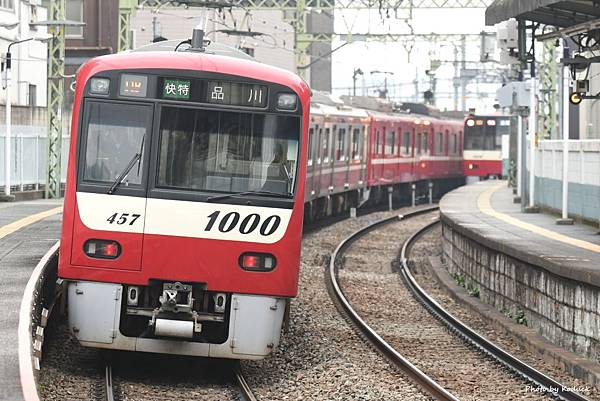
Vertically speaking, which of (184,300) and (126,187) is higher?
(126,187)

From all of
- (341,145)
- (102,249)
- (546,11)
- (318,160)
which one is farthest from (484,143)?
(102,249)

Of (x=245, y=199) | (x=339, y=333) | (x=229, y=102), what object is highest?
(x=229, y=102)

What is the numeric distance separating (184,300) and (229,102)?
170cm

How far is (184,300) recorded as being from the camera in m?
10.9

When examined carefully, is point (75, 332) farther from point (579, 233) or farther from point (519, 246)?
point (579, 233)

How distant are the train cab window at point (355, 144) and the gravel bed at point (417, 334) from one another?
6076 millimetres

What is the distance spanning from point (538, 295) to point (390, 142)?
22817 millimetres

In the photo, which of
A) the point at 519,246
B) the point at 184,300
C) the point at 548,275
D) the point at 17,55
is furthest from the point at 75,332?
the point at 17,55

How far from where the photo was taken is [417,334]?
48.7 ft

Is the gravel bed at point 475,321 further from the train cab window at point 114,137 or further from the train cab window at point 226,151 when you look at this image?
the train cab window at point 114,137

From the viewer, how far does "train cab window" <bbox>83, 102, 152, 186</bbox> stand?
35.9 ft

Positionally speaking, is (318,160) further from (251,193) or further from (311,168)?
(251,193)

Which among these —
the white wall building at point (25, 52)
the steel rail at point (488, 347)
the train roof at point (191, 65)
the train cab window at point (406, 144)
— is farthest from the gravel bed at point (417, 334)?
the white wall building at point (25, 52)

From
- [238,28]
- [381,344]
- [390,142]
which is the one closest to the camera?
[381,344]
